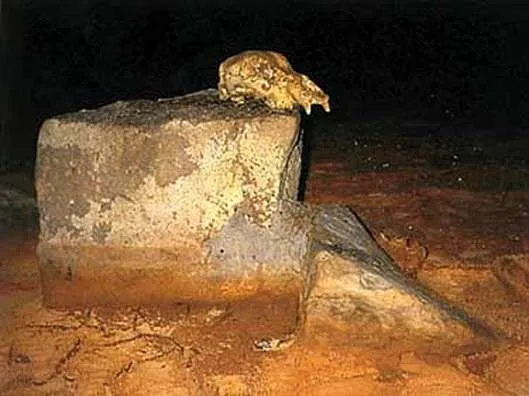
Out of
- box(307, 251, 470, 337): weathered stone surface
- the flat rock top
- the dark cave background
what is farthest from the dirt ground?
the dark cave background

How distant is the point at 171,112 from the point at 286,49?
986cm

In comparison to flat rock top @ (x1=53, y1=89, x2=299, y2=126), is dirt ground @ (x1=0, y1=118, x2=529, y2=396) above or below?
below

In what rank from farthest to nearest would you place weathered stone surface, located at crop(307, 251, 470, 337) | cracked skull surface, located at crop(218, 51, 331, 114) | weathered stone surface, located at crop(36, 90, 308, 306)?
cracked skull surface, located at crop(218, 51, 331, 114), weathered stone surface, located at crop(36, 90, 308, 306), weathered stone surface, located at crop(307, 251, 470, 337)

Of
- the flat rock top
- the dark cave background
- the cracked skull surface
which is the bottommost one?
the dark cave background

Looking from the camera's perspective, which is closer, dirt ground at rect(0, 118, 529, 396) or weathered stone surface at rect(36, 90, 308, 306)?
dirt ground at rect(0, 118, 529, 396)

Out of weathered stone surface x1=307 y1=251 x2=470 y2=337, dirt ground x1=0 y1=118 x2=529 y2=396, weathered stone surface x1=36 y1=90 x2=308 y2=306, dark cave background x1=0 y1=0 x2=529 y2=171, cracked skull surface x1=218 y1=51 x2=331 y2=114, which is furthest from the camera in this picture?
dark cave background x1=0 y1=0 x2=529 y2=171

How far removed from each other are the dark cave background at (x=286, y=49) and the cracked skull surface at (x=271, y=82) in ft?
21.0

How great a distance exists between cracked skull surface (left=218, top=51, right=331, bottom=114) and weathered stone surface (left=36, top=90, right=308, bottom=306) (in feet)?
0.29

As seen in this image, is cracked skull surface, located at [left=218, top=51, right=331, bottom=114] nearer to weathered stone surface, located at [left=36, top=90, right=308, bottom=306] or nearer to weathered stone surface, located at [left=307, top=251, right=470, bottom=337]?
weathered stone surface, located at [left=36, top=90, right=308, bottom=306]

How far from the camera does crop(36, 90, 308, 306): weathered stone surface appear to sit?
3098 mm

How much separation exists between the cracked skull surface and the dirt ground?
921mm

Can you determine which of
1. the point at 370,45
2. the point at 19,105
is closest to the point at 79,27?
the point at 19,105

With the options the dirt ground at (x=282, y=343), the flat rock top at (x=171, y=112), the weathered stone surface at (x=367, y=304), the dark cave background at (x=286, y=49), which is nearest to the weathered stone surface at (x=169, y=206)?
the flat rock top at (x=171, y=112)

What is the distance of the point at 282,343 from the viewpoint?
9.77 ft
